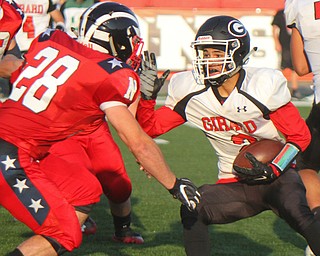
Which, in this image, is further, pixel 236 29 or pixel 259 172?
pixel 236 29

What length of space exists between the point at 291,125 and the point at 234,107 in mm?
316

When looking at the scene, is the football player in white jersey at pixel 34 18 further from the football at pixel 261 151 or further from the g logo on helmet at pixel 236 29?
the football at pixel 261 151

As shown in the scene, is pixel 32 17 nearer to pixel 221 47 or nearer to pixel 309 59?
pixel 309 59

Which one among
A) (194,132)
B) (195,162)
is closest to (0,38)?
(195,162)

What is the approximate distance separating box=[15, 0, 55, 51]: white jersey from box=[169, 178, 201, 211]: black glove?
22.0 ft

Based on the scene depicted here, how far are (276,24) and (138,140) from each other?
10217 mm

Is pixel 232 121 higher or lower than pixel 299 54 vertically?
lower

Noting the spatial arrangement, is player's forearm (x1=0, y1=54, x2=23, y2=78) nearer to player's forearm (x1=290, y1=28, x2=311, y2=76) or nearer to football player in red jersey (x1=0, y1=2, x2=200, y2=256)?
football player in red jersey (x1=0, y1=2, x2=200, y2=256)

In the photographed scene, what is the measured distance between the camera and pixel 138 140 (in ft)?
13.1

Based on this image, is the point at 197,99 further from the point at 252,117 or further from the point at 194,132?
the point at 194,132

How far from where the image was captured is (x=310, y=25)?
522cm

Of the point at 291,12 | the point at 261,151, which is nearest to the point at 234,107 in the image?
the point at 261,151

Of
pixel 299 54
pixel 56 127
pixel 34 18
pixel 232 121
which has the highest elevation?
pixel 56 127

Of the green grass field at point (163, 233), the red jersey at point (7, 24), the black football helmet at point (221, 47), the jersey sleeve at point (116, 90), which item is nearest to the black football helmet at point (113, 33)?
the black football helmet at point (221, 47)
